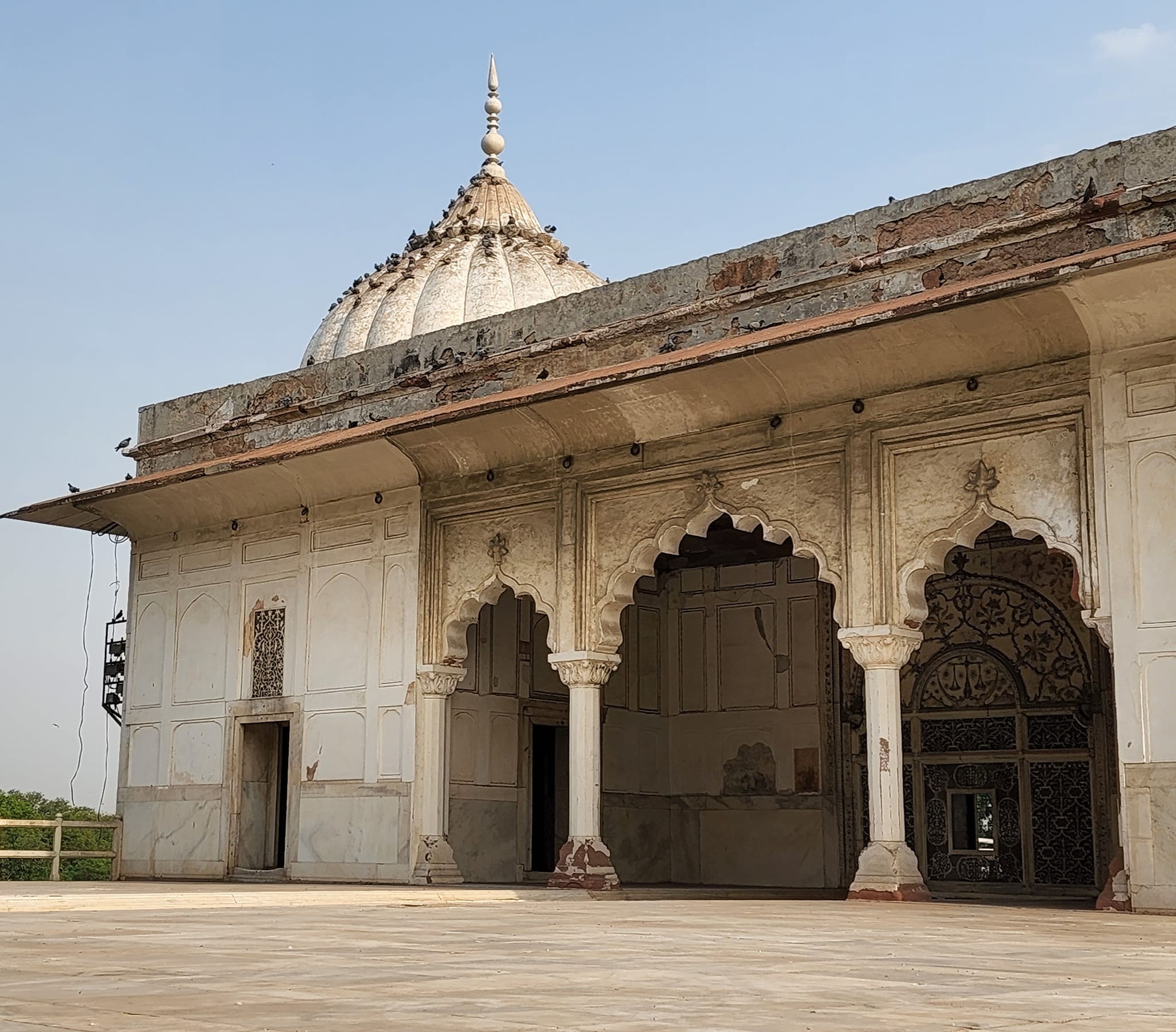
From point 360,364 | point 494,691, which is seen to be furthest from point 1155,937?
point 360,364

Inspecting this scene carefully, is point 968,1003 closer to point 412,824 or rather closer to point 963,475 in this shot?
point 963,475

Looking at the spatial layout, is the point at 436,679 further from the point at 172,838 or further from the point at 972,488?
the point at 972,488

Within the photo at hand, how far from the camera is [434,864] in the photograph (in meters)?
12.7

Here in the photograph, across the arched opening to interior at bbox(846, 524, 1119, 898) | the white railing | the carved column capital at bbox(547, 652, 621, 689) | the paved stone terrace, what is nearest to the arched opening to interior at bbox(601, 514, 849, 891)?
the arched opening to interior at bbox(846, 524, 1119, 898)

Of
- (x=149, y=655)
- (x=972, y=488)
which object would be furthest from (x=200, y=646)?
(x=972, y=488)

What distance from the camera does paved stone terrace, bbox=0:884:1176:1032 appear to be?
3.20m

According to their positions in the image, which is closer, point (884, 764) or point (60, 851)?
point (884, 764)

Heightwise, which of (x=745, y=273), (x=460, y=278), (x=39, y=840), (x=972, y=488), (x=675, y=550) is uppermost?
(x=460, y=278)

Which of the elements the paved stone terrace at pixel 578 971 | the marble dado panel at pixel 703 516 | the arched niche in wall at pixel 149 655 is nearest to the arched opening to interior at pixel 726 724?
the marble dado panel at pixel 703 516

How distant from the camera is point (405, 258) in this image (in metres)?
21.3

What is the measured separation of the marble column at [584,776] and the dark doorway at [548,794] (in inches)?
106

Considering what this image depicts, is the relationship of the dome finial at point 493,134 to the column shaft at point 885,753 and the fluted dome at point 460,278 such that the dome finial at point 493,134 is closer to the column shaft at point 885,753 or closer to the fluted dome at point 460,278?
the fluted dome at point 460,278

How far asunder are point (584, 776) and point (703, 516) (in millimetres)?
2194

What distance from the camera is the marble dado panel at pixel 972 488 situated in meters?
9.46
